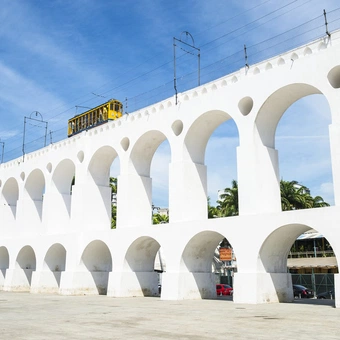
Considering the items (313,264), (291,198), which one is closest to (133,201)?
(313,264)

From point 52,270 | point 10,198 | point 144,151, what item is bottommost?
point 52,270

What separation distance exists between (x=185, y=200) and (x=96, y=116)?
13673 millimetres

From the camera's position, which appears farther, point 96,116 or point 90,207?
point 96,116

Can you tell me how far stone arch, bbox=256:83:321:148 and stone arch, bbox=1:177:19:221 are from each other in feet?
82.2

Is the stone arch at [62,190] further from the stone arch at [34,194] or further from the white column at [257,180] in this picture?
the white column at [257,180]

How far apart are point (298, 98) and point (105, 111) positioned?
1633 centimetres

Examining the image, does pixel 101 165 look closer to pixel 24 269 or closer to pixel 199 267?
pixel 199 267

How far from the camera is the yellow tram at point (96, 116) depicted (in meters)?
33.7

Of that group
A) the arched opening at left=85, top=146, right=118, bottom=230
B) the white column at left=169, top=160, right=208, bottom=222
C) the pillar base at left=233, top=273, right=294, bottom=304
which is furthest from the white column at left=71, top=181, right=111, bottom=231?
the pillar base at left=233, top=273, right=294, bottom=304

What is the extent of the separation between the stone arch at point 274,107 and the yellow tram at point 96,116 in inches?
581

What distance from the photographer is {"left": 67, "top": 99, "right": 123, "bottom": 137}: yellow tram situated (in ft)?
111

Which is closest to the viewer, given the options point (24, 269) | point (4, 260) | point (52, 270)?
point (52, 270)

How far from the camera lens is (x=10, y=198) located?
1607 inches

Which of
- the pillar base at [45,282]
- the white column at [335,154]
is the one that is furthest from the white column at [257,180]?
the pillar base at [45,282]
